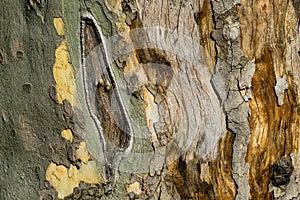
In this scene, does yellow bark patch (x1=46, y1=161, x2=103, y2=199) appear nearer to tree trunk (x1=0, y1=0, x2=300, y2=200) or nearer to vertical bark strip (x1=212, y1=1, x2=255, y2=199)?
tree trunk (x1=0, y1=0, x2=300, y2=200)

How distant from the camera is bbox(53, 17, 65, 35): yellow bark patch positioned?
4.60 ft

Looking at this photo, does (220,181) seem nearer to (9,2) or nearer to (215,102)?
(215,102)

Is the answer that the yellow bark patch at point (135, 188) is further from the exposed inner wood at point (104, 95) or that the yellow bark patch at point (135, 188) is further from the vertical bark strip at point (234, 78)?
the vertical bark strip at point (234, 78)

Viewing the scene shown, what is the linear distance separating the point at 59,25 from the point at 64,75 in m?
0.14

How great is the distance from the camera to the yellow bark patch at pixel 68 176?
1474mm

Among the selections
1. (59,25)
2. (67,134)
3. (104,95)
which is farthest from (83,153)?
(59,25)

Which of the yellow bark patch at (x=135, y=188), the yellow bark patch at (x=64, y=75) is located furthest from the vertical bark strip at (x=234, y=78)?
the yellow bark patch at (x=64, y=75)

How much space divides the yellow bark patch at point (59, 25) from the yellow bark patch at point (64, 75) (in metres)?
0.03

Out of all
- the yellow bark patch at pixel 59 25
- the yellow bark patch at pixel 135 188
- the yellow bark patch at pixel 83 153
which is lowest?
the yellow bark patch at pixel 135 188

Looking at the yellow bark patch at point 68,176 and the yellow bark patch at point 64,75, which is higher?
the yellow bark patch at point 64,75

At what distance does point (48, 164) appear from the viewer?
1.48 meters

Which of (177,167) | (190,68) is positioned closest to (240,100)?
(190,68)

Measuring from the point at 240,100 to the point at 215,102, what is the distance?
0.24ft

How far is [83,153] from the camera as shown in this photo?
4.81 ft
